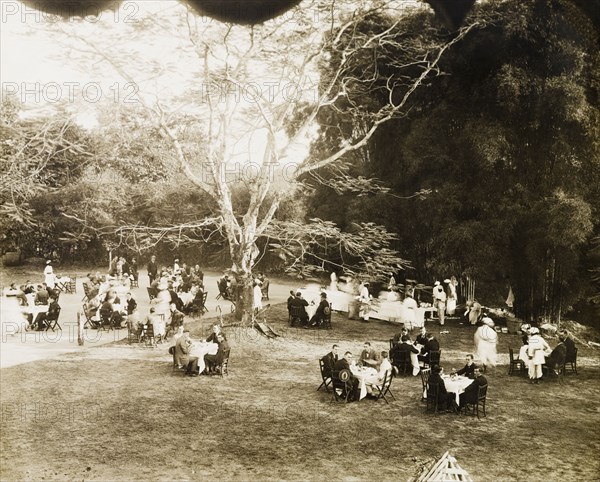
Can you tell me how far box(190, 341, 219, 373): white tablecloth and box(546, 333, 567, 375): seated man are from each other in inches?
275

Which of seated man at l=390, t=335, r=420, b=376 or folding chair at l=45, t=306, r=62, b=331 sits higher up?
folding chair at l=45, t=306, r=62, b=331

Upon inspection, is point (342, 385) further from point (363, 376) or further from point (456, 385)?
point (456, 385)

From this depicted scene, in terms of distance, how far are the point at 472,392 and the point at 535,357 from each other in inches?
106

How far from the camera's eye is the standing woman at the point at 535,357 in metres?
10.3

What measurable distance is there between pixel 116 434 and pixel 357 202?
9.65 meters

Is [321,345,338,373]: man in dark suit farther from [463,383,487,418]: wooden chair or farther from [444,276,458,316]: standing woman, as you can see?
[444,276,458,316]: standing woman

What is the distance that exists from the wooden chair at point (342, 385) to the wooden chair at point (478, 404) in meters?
2.05

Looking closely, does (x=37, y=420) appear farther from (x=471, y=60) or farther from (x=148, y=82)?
(x=471, y=60)

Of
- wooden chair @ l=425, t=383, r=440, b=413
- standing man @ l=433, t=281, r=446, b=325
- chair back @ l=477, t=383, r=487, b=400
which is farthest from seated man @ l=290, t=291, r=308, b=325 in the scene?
chair back @ l=477, t=383, r=487, b=400

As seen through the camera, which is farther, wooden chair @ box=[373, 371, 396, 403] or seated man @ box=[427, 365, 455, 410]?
wooden chair @ box=[373, 371, 396, 403]

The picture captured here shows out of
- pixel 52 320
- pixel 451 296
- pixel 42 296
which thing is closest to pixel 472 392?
pixel 451 296

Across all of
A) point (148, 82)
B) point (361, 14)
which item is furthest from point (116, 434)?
point (361, 14)

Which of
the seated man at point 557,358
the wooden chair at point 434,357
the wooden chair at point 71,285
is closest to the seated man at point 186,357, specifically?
the wooden chair at point 434,357

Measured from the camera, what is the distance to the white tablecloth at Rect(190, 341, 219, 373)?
10.5m
